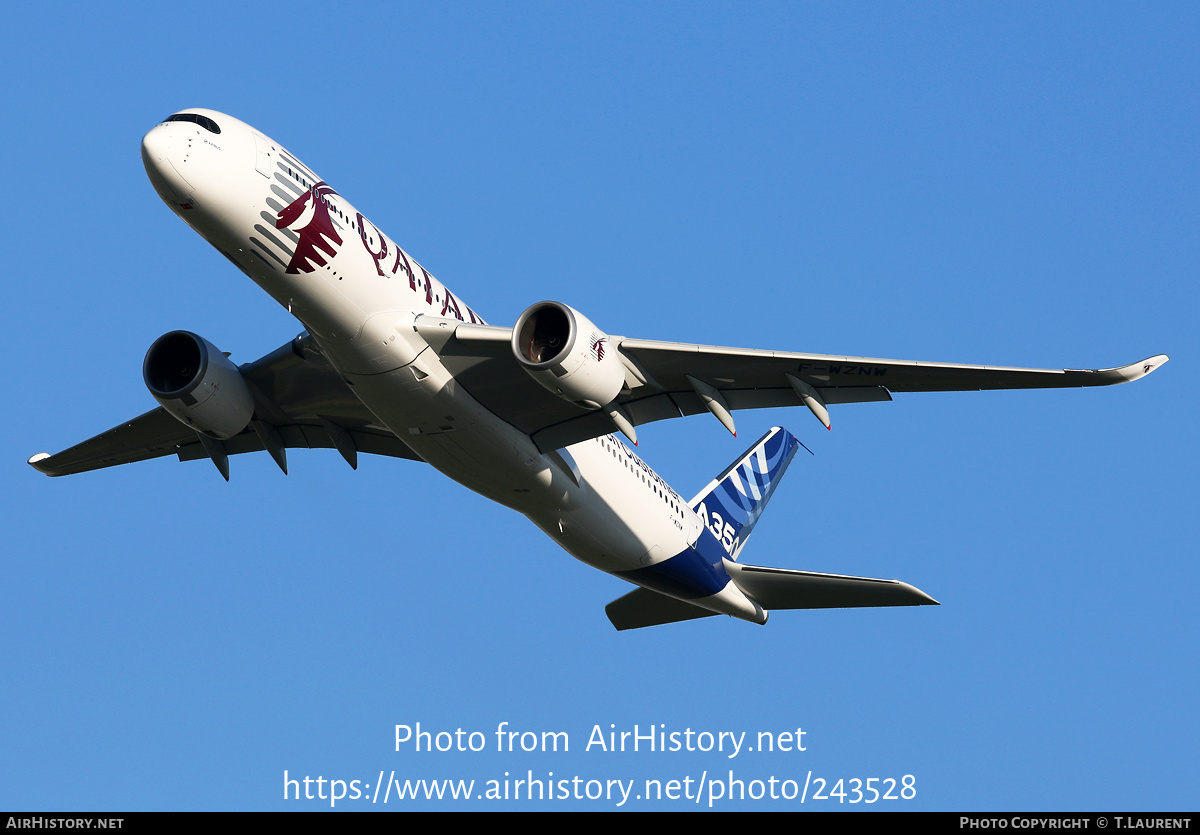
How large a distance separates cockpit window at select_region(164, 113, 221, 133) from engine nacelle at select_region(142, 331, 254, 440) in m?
5.56

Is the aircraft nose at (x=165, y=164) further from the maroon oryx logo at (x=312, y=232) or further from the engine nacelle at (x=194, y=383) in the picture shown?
the engine nacelle at (x=194, y=383)

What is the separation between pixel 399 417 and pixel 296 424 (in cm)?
566

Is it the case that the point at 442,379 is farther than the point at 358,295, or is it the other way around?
the point at 442,379

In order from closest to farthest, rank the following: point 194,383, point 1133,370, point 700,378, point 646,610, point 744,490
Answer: point 1133,370 → point 700,378 → point 194,383 → point 646,610 → point 744,490

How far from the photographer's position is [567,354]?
797 inches

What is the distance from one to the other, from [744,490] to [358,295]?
1589 cm

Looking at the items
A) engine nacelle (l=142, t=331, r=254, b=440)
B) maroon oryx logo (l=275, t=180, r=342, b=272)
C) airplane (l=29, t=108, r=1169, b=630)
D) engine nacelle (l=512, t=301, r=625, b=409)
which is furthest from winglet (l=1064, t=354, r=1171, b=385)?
engine nacelle (l=142, t=331, r=254, b=440)

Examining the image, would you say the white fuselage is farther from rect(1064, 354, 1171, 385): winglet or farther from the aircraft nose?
rect(1064, 354, 1171, 385): winglet

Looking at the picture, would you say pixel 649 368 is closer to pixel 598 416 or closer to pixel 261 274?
pixel 598 416

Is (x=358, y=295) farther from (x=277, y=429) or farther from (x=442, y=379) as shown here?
(x=277, y=429)

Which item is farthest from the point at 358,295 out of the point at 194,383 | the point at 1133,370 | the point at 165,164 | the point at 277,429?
the point at 1133,370

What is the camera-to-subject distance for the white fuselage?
1964cm

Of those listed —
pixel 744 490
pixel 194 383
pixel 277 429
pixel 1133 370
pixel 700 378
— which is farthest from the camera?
pixel 744 490

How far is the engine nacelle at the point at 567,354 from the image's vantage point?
20.3 metres
